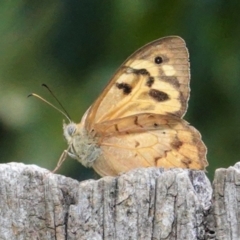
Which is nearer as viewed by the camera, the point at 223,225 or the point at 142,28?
the point at 223,225

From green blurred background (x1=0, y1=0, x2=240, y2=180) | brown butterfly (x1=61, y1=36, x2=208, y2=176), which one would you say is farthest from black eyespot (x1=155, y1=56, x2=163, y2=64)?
green blurred background (x1=0, y1=0, x2=240, y2=180)

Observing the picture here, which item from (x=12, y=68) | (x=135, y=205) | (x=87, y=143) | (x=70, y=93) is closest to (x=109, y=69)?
(x=70, y=93)

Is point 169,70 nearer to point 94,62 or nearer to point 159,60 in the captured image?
point 159,60

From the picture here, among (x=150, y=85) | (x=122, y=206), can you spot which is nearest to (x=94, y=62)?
(x=150, y=85)

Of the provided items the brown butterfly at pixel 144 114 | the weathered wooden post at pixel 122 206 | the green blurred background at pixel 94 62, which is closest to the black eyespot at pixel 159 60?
the brown butterfly at pixel 144 114

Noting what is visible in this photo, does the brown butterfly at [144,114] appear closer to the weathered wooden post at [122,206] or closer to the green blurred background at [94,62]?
the green blurred background at [94,62]

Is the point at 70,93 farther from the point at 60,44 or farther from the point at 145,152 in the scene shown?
the point at 145,152

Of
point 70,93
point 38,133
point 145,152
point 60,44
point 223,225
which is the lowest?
point 223,225
